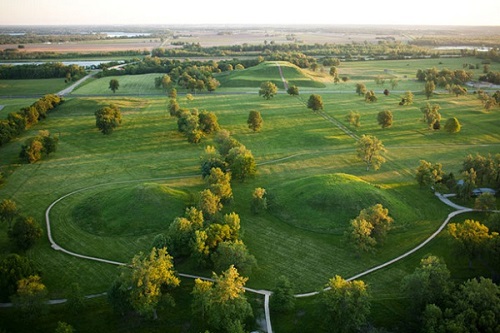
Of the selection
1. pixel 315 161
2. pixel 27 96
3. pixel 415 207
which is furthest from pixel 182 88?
pixel 415 207

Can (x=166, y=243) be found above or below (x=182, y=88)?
below

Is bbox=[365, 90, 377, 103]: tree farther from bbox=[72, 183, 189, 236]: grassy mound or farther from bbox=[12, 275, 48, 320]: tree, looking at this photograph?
bbox=[12, 275, 48, 320]: tree

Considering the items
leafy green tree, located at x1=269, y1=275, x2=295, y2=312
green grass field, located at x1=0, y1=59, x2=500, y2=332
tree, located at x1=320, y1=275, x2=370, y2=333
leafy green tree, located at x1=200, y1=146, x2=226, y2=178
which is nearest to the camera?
tree, located at x1=320, y1=275, x2=370, y2=333

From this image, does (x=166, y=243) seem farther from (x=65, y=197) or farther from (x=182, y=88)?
(x=182, y=88)

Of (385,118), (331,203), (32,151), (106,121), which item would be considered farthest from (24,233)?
(385,118)

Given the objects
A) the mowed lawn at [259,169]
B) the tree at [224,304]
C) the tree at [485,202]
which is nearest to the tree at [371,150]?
the mowed lawn at [259,169]

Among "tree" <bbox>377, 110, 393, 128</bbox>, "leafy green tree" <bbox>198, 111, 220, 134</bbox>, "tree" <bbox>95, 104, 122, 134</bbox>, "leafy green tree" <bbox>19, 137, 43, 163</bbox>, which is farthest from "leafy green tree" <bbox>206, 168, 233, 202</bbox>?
"tree" <bbox>377, 110, 393, 128</bbox>
